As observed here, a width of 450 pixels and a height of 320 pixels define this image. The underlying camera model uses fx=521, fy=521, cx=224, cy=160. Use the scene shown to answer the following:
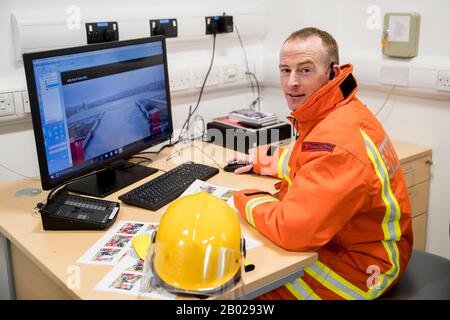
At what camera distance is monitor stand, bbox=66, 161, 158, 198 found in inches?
75.1

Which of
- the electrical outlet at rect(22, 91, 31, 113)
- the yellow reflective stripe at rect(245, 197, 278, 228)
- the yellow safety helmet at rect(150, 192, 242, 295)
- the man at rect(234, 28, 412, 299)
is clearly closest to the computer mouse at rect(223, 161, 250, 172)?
the man at rect(234, 28, 412, 299)

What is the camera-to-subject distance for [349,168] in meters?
1.46

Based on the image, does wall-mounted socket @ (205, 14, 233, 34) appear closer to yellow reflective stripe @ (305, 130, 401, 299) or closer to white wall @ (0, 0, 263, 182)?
white wall @ (0, 0, 263, 182)

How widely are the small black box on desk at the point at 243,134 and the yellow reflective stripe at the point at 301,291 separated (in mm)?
889

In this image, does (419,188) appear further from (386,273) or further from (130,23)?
(130,23)

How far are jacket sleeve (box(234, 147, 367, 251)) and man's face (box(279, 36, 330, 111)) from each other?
0.33 meters

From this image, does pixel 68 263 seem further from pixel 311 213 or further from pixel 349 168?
pixel 349 168

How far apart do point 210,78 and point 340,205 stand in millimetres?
1468

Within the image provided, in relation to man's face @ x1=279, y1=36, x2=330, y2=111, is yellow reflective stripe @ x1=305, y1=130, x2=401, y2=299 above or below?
below

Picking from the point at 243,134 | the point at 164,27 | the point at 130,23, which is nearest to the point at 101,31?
the point at 130,23

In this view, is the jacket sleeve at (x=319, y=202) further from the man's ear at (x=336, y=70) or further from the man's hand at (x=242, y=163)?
the man's hand at (x=242, y=163)

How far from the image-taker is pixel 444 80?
2.29 meters

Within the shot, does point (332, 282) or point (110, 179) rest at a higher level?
point (110, 179)

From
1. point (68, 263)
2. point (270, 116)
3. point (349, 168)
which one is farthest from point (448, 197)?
point (68, 263)
